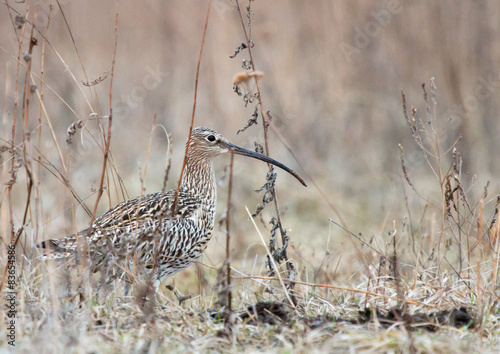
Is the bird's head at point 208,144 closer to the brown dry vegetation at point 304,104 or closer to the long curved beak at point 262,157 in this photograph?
the long curved beak at point 262,157

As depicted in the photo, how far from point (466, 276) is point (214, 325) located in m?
1.78

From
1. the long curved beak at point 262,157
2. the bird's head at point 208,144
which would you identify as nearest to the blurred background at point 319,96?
the bird's head at point 208,144

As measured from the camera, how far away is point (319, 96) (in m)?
9.84

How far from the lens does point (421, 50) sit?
8836 mm

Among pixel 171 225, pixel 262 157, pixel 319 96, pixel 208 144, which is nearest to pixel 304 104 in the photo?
pixel 319 96

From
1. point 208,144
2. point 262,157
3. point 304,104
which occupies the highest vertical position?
point 304,104

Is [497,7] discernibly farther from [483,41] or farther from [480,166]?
[480,166]

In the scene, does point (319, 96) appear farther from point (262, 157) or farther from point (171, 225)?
point (171, 225)

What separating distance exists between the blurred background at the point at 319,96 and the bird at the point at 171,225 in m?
2.20

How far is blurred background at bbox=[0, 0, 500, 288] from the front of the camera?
331 inches

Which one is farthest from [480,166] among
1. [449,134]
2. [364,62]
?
[364,62]

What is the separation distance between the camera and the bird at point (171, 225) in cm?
414

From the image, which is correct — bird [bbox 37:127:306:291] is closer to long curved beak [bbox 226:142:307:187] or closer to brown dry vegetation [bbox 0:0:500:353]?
long curved beak [bbox 226:142:307:187]

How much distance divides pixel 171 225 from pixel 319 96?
6236 millimetres
